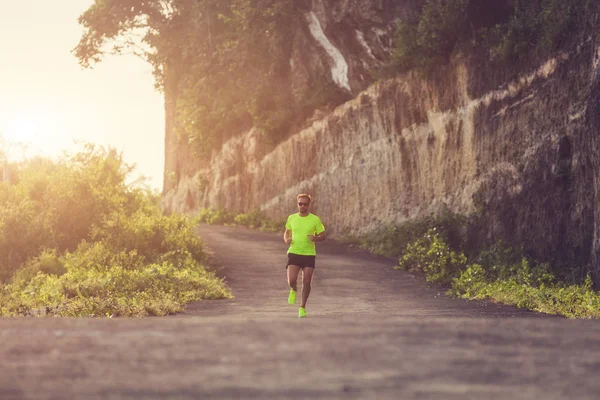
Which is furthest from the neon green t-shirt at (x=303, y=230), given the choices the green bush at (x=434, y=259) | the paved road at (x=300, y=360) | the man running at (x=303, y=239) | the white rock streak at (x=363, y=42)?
the white rock streak at (x=363, y=42)

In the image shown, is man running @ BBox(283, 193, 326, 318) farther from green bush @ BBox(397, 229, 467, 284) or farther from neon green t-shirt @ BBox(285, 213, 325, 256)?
green bush @ BBox(397, 229, 467, 284)

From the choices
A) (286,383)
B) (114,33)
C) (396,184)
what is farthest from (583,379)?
(114,33)

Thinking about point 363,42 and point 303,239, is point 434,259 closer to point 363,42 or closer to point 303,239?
point 303,239

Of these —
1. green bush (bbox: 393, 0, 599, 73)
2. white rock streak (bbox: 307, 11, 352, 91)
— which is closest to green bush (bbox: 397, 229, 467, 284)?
green bush (bbox: 393, 0, 599, 73)

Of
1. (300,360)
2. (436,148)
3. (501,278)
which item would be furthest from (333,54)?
(300,360)

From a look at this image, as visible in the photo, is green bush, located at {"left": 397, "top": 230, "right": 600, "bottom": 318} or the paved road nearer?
the paved road

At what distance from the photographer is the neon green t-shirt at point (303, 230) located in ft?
46.3

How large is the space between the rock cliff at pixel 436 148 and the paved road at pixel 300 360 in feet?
33.4

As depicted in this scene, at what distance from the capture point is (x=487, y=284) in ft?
63.3

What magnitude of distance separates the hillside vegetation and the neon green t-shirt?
2378 mm

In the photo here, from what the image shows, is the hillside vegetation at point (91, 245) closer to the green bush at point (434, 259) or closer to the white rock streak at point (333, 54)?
the green bush at point (434, 259)

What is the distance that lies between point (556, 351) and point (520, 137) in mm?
15964

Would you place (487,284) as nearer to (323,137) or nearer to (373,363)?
(373,363)

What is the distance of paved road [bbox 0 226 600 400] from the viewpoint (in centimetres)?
564
